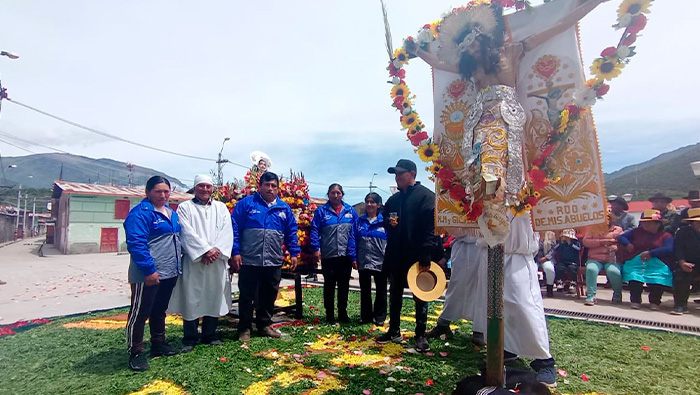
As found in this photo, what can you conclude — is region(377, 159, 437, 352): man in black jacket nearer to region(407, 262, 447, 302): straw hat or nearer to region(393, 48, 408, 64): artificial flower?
region(407, 262, 447, 302): straw hat

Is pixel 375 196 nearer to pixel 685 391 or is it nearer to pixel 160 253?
pixel 160 253

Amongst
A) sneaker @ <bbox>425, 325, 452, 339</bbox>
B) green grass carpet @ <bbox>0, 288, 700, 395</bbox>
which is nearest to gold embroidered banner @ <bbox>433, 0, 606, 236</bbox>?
green grass carpet @ <bbox>0, 288, 700, 395</bbox>

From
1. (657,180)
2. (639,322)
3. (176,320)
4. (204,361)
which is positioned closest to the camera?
(204,361)

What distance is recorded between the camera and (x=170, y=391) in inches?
125

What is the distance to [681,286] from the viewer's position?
616cm

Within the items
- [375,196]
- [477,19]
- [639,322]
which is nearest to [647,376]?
[639,322]

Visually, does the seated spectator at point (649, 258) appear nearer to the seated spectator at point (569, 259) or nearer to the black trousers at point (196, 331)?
the seated spectator at point (569, 259)

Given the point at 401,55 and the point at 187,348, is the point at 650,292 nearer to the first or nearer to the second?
the point at 401,55

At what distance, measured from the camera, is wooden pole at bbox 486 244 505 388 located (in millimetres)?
2562

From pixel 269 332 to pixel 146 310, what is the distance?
4.94 feet

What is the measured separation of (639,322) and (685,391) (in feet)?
8.92

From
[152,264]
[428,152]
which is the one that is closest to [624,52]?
[428,152]

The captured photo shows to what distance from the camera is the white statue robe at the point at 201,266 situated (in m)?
4.40

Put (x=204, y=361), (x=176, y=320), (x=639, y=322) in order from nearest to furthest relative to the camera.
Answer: (x=204, y=361) < (x=639, y=322) < (x=176, y=320)
